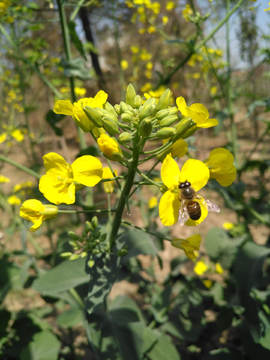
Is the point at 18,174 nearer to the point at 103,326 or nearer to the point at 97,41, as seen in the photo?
the point at 97,41

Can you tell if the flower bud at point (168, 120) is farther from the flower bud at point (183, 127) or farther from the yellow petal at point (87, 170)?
the yellow petal at point (87, 170)

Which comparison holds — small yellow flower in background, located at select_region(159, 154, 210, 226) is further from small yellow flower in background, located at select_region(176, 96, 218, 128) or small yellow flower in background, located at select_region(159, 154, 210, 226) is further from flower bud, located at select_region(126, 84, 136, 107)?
flower bud, located at select_region(126, 84, 136, 107)

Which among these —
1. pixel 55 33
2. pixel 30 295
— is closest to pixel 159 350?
pixel 30 295

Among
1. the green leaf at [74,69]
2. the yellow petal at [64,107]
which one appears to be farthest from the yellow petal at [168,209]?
the green leaf at [74,69]

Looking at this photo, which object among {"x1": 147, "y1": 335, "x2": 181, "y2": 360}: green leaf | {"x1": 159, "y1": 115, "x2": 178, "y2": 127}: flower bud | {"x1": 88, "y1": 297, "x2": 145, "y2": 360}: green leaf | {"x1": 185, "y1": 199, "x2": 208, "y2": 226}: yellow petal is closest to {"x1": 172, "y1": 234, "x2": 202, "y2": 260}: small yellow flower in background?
{"x1": 185, "y1": 199, "x2": 208, "y2": 226}: yellow petal

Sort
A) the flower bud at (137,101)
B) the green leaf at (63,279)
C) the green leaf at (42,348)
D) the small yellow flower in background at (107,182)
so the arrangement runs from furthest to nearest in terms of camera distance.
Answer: the green leaf at (42,348) → the green leaf at (63,279) → the small yellow flower in background at (107,182) → the flower bud at (137,101)

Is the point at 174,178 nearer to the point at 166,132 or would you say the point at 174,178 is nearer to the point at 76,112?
A: the point at 166,132

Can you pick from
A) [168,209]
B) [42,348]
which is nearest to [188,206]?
[168,209]
